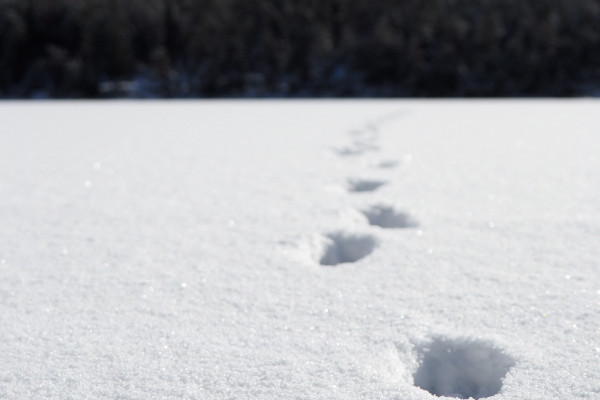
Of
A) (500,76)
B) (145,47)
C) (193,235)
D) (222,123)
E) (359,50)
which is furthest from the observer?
(145,47)

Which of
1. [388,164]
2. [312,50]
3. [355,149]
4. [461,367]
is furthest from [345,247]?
[312,50]

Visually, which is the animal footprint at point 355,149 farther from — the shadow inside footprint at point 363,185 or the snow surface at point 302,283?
the shadow inside footprint at point 363,185

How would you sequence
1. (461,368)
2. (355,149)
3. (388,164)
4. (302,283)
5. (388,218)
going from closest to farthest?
(461,368) < (302,283) < (388,218) < (388,164) < (355,149)

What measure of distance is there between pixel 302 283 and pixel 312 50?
33.0 metres

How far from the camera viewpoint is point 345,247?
1803 mm

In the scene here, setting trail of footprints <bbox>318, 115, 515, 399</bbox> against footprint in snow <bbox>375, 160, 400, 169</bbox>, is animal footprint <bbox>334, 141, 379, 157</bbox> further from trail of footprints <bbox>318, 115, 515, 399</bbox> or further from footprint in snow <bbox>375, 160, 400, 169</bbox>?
trail of footprints <bbox>318, 115, 515, 399</bbox>

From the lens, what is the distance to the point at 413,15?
3266cm

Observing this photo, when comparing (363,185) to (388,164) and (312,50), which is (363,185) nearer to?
(388,164)

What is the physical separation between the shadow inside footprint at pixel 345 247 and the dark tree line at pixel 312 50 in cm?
2887

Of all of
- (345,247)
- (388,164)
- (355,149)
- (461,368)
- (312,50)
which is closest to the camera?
(461,368)

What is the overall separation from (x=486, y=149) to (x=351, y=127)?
209cm

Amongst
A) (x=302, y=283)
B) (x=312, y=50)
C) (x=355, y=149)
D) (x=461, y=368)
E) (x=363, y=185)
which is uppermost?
(x=461, y=368)

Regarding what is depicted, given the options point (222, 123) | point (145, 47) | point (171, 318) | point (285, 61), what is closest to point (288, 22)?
point (285, 61)

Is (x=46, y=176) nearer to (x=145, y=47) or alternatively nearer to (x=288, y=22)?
(x=288, y=22)
